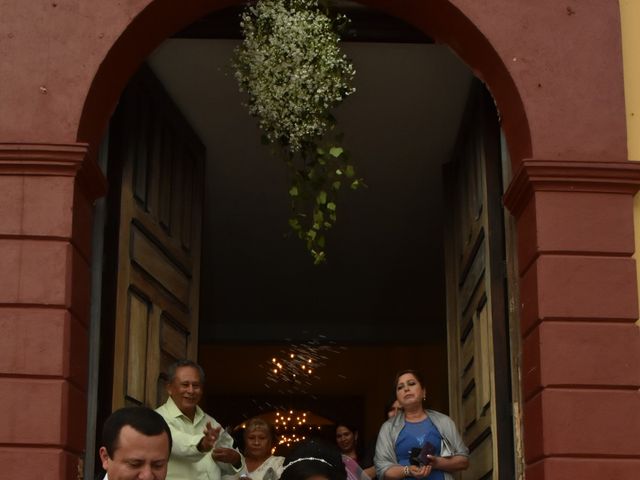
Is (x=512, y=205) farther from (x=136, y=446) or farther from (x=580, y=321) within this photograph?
(x=136, y=446)

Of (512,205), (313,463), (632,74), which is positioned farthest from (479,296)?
(313,463)

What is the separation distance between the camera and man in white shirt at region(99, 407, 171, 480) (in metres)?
3.92

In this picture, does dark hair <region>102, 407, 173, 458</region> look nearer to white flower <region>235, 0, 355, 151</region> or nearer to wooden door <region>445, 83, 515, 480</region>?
white flower <region>235, 0, 355, 151</region>

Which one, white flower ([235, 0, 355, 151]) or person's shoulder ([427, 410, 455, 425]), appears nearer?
white flower ([235, 0, 355, 151])

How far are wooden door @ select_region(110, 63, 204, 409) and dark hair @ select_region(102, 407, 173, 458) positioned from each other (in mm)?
3184

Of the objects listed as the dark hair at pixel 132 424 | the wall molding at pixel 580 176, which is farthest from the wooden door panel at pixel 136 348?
the dark hair at pixel 132 424

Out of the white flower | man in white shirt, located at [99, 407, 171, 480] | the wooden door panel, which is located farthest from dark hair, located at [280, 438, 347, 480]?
the wooden door panel

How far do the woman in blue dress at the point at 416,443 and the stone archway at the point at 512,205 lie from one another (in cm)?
59

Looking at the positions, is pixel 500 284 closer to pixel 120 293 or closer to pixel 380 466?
pixel 380 466

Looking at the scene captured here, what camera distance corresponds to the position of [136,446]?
155 inches

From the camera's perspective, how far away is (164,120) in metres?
8.52

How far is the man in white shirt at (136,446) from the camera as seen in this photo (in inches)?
154

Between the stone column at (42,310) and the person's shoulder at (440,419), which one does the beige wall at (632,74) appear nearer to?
the person's shoulder at (440,419)

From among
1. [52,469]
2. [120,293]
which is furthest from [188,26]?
[52,469]
